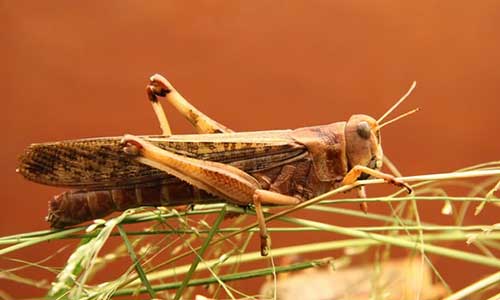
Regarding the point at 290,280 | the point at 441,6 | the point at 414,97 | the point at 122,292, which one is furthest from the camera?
the point at 414,97

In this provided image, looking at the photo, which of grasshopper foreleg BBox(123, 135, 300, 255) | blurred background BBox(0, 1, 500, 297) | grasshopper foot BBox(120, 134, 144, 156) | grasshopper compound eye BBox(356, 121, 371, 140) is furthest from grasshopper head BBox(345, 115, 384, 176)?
blurred background BBox(0, 1, 500, 297)

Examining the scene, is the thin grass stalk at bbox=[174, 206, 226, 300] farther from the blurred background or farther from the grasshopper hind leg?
the blurred background

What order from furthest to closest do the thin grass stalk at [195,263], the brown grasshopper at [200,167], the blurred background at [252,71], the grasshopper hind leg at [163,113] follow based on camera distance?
1. the blurred background at [252,71]
2. the grasshopper hind leg at [163,113]
3. the brown grasshopper at [200,167]
4. the thin grass stalk at [195,263]

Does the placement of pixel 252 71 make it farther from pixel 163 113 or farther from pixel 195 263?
pixel 195 263

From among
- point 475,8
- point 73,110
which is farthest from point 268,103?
point 475,8

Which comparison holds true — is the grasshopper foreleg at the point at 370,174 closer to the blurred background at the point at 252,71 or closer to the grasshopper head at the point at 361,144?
the grasshopper head at the point at 361,144

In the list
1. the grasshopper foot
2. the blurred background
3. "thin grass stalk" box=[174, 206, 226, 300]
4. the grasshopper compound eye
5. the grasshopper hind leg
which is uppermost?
the blurred background

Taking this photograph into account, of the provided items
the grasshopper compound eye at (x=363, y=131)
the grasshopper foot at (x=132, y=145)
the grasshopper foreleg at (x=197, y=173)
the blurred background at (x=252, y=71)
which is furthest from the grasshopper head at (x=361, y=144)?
the blurred background at (x=252, y=71)

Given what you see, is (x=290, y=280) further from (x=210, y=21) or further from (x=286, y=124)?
(x=210, y=21)
